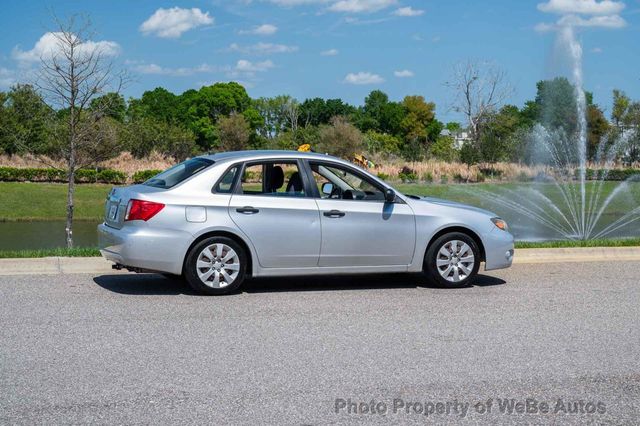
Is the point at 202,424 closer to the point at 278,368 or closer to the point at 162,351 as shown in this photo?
the point at 278,368

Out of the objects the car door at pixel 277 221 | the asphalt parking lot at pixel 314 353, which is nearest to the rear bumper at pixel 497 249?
the asphalt parking lot at pixel 314 353

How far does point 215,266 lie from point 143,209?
102 cm

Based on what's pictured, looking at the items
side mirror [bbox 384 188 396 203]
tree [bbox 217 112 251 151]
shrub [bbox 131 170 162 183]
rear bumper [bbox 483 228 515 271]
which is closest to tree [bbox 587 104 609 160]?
tree [bbox 217 112 251 151]

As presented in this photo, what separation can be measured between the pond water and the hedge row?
735cm

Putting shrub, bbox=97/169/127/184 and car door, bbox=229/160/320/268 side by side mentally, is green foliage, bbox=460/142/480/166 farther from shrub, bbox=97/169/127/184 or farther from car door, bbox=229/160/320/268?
car door, bbox=229/160/320/268

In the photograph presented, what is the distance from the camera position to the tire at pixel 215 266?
30.1 ft

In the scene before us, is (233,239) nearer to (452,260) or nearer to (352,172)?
(352,172)

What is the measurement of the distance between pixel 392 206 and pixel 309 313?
6.93 feet

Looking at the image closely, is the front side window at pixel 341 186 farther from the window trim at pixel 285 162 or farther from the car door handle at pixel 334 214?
the car door handle at pixel 334 214

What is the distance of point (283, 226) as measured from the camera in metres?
9.50

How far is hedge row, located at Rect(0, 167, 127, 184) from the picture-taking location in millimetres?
39750

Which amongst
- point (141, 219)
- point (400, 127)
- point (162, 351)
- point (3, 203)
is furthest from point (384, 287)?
point (400, 127)

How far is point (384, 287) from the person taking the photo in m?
10.3

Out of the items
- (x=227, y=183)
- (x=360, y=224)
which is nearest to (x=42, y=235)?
(x=227, y=183)
